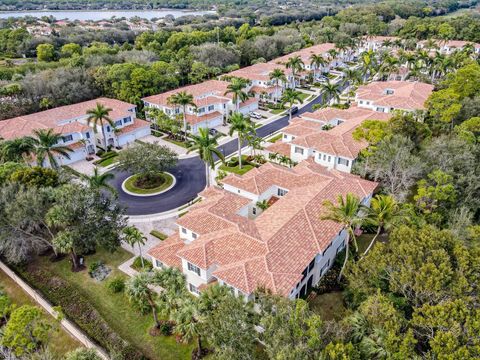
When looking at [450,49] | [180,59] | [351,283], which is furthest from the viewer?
[450,49]

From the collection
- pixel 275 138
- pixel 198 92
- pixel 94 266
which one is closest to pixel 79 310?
pixel 94 266

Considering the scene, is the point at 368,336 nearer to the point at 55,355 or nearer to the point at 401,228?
the point at 401,228

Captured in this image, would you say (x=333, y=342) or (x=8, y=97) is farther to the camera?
(x=8, y=97)

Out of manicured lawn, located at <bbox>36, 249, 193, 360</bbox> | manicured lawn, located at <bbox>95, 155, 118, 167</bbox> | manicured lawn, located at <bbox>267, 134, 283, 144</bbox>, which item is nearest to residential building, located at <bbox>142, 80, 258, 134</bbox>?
manicured lawn, located at <bbox>267, 134, 283, 144</bbox>

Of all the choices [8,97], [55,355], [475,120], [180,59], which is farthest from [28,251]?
[180,59]

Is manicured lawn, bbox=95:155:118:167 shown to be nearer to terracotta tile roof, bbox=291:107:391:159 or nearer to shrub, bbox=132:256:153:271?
shrub, bbox=132:256:153:271

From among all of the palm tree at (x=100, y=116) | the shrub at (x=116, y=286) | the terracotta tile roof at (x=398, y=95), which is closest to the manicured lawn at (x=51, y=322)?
the shrub at (x=116, y=286)

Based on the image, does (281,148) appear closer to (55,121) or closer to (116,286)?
(116,286)
